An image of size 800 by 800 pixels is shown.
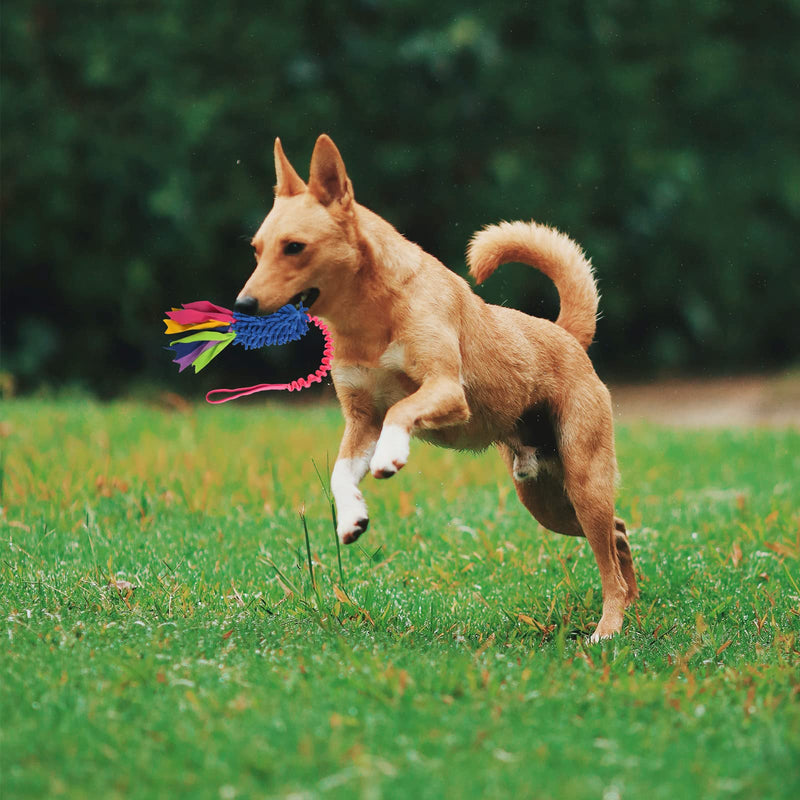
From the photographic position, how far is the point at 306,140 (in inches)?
496

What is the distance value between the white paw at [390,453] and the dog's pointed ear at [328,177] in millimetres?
845

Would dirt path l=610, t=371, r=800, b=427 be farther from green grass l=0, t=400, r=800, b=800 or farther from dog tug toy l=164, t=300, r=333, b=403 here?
dog tug toy l=164, t=300, r=333, b=403

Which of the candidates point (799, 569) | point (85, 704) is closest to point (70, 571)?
point (85, 704)

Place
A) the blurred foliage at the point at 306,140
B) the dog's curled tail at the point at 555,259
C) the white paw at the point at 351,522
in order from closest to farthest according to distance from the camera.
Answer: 1. the white paw at the point at 351,522
2. the dog's curled tail at the point at 555,259
3. the blurred foliage at the point at 306,140

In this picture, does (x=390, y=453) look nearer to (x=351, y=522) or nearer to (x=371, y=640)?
(x=351, y=522)

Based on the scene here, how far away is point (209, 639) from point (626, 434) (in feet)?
22.0

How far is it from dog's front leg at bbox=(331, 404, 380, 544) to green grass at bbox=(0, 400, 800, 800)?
1.44ft

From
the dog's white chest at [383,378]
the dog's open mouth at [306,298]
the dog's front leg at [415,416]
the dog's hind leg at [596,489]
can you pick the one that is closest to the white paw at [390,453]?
the dog's front leg at [415,416]

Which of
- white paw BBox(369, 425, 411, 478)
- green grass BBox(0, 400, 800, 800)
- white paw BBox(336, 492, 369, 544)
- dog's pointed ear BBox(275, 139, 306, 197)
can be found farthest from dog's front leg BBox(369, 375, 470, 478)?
dog's pointed ear BBox(275, 139, 306, 197)

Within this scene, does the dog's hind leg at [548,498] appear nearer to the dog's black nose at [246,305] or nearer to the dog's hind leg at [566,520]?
the dog's hind leg at [566,520]

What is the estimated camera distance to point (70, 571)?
4.42m

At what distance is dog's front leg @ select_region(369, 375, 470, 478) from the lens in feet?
10.9

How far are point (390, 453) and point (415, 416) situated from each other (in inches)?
8.3

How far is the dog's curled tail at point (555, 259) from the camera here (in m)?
4.38
